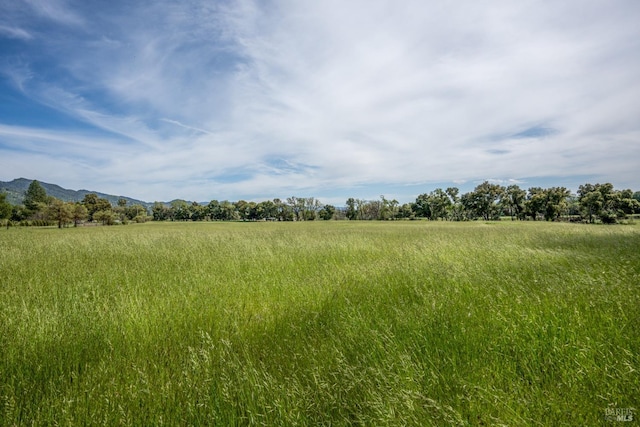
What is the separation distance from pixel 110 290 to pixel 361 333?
590 centimetres

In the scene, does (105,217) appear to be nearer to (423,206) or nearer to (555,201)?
(423,206)

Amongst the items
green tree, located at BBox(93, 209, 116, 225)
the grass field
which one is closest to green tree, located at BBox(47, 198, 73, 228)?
green tree, located at BBox(93, 209, 116, 225)

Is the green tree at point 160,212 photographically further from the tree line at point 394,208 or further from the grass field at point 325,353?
the grass field at point 325,353

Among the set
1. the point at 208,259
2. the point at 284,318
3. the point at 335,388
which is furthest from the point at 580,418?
the point at 208,259

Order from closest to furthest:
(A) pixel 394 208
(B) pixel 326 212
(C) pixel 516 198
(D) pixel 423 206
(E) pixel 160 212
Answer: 1. (C) pixel 516 198
2. (D) pixel 423 206
3. (A) pixel 394 208
4. (B) pixel 326 212
5. (E) pixel 160 212

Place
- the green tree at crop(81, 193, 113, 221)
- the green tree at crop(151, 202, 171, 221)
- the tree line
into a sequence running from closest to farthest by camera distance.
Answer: the tree line < the green tree at crop(81, 193, 113, 221) < the green tree at crop(151, 202, 171, 221)

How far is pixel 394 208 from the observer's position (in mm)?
120750

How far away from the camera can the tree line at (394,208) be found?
60.4m

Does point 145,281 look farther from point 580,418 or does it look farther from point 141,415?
point 580,418

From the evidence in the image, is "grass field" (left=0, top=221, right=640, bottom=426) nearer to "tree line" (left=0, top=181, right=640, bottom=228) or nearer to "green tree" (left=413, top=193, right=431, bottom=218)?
"tree line" (left=0, top=181, right=640, bottom=228)

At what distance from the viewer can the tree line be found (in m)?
60.4

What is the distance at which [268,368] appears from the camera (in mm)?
3086

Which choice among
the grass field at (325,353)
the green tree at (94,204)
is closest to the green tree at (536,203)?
the grass field at (325,353)

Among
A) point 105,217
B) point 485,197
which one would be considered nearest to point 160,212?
point 105,217
